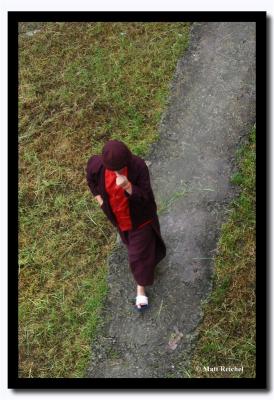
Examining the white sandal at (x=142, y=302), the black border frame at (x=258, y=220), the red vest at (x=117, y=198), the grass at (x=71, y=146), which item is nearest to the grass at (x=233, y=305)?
the black border frame at (x=258, y=220)

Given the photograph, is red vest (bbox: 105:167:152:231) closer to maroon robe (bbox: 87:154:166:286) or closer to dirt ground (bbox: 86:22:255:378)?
maroon robe (bbox: 87:154:166:286)

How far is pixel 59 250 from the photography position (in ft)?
14.8

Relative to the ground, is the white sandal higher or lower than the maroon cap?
lower

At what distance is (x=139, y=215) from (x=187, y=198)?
3.45ft

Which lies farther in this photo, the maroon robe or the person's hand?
the maroon robe

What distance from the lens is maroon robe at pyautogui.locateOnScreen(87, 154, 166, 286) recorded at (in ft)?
11.1

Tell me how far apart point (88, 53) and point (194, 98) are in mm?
1176

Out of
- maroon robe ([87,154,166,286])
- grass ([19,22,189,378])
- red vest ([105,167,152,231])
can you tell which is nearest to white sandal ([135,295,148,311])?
maroon robe ([87,154,166,286])

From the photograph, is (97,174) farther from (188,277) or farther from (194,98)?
(194,98)

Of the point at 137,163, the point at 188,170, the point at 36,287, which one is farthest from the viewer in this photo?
the point at 188,170

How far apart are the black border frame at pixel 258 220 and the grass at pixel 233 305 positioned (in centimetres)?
6

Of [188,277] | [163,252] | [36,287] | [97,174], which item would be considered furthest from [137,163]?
[36,287]

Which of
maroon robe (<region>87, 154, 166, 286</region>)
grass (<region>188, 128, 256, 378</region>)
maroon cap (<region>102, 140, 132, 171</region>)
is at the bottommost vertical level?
grass (<region>188, 128, 256, 378</region>)

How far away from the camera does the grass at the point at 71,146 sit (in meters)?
4.23
